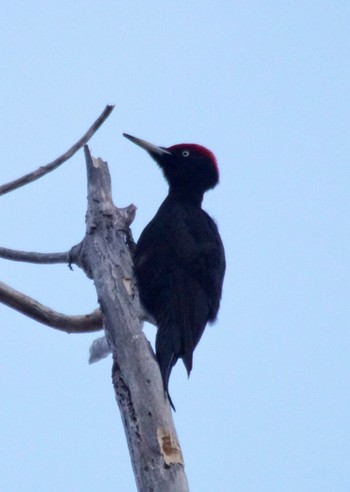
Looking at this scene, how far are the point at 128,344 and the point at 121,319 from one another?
0.17 m

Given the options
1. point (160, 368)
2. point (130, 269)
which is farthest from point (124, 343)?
point (130, 269)

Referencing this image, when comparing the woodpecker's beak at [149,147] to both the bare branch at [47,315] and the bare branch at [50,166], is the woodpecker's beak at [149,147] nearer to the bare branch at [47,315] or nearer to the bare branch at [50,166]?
the bare branch at [50,166]

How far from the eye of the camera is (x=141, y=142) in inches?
242

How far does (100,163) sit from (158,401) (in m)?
1.67

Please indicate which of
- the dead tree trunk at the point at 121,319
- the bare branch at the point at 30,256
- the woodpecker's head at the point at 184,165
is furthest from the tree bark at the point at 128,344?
the woodpecker's head at the point at 184,165

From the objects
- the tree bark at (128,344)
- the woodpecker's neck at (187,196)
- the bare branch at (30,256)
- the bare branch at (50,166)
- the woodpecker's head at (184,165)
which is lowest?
the tree bark at (128,344)

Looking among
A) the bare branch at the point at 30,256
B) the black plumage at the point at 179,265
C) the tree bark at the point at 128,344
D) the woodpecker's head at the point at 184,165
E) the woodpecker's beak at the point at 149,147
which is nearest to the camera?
the tree bark at the point at 128,344

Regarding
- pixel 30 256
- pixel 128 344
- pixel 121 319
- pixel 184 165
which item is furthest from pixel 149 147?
pixel 128 344

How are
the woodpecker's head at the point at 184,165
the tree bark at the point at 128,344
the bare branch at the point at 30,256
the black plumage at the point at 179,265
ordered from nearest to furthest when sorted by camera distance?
the tree bark at the point at 128,344, the black plumage at the point at 179,265, the bare branch at the point at 30,256, the woodpecker's head at the point at 184,165

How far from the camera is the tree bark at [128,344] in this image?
3.72m

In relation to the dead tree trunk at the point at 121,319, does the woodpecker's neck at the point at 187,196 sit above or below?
above

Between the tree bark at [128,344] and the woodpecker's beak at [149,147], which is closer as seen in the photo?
the tree bark at [128,344]

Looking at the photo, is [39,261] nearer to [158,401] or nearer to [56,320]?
[56,320]

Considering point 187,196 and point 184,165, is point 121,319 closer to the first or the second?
point 187,196
